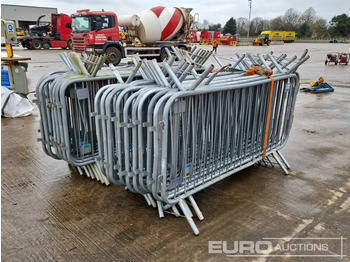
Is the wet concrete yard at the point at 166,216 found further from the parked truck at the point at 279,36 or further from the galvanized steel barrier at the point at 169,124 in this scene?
the parked truck at the point at 279,36

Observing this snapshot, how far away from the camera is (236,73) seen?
4.11 meters

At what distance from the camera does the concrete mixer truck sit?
1537 centimetres

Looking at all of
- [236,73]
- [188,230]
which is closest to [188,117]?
[188,230]

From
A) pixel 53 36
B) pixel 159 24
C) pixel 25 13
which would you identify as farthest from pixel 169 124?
pixel 25 13

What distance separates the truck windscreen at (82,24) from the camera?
15.4 meters

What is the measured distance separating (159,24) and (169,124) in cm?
A: 1499

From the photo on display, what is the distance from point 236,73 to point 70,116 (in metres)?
2.35

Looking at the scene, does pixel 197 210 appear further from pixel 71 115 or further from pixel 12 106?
pixel 12 106

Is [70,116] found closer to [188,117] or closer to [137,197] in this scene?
[137,197]

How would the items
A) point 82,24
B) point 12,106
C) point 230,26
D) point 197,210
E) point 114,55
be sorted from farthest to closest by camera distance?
point 230,26 → point 114,55 → point 82,24 → point 12,106 → point 197,210

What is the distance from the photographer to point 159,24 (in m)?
16.6

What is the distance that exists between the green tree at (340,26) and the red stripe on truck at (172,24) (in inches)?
2746

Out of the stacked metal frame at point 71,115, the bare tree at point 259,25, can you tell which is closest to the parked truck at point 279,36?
the bare tree at point 259,25

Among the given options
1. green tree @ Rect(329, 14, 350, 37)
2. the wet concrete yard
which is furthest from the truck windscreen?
green tree @ Rect(329, 14, 350, 37)
